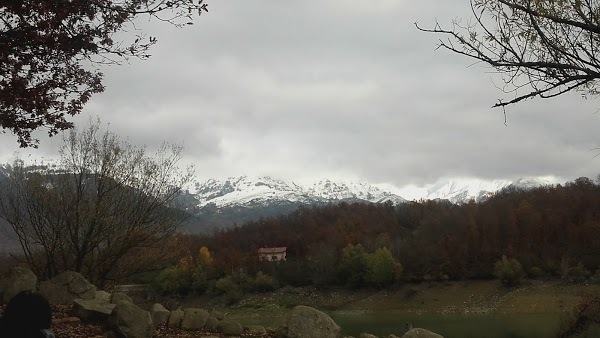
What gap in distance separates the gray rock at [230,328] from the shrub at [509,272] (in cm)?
5636

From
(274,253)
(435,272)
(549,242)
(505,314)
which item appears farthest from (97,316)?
(274,253)

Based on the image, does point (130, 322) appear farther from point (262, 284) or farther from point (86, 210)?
point (262, 284)

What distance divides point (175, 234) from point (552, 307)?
4731cm

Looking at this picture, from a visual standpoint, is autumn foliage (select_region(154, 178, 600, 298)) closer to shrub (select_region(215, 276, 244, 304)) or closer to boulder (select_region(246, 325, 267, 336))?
shrub (select_region(215, 276, 244, 304))

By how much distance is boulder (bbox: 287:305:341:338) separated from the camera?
1234 cm

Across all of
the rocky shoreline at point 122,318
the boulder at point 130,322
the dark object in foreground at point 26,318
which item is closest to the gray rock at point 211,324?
the rocky shoreline at point 122,318

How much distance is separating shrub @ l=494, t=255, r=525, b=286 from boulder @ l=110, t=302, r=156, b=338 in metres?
59.2

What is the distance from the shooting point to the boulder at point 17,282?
1131cm

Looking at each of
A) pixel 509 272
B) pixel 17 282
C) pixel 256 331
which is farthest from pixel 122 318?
pixel 509 272

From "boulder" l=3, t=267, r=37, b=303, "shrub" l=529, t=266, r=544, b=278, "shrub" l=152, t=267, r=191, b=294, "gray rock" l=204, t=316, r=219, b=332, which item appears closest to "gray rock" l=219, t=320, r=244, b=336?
"gray rock" l=204, t=316, r=219, b=332

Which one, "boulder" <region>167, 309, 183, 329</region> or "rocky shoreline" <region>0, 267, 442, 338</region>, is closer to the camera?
"rocky shoreline" <region>0, 267, 442, 338</region>

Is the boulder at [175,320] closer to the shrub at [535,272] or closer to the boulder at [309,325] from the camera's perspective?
the boulder at [309,325]

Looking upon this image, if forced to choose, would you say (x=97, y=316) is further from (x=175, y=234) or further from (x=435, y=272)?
(x=435, y=272)

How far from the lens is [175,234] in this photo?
53.1 feet
